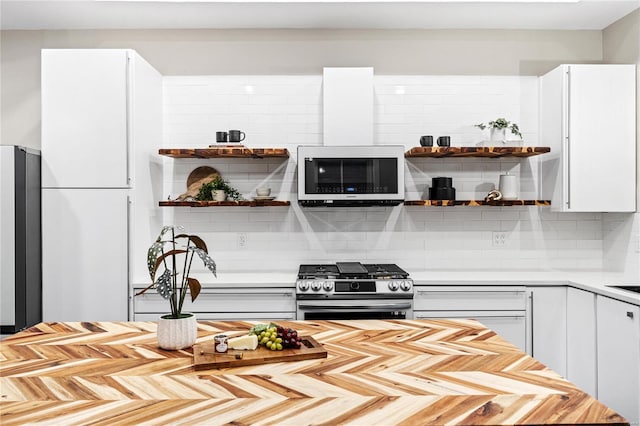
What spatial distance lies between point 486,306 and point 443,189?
96 centimetres

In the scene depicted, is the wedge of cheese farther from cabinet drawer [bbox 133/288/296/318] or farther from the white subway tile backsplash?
the white subway tile backsplash

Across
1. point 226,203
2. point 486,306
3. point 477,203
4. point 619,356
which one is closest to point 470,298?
point 486,306

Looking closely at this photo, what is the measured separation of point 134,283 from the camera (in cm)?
373

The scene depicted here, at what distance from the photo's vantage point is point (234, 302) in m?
3.77

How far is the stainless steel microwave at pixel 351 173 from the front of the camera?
3928mm

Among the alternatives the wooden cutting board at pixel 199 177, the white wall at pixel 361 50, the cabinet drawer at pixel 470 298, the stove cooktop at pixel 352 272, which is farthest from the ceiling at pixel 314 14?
the cabinet drawer at pixel 470 298

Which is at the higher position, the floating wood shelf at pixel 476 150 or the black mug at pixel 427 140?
the black mug at pixel 427 140

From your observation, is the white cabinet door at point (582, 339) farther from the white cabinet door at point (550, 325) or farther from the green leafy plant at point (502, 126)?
the green leafy plant at point (502, 126)

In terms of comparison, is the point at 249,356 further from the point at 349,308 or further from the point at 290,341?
the point at 349,308

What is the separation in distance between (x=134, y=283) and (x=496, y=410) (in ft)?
9.57

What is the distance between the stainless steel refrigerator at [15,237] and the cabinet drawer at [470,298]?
2668mm

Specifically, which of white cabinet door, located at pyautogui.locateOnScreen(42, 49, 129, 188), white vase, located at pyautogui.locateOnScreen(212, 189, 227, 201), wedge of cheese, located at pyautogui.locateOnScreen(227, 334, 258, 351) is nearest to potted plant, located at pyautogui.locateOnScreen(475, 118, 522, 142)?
white vase, located at pyautogui.locateOnScreen(212, 189, 227, 201)

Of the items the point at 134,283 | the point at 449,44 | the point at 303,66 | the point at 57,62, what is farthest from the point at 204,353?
the point at 449,44

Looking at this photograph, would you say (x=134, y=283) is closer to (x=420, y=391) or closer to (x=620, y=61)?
(x=420, y=391)
